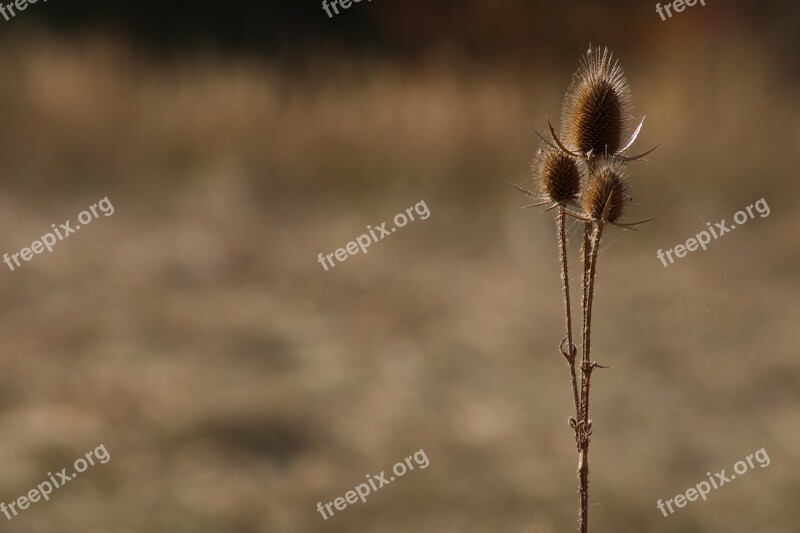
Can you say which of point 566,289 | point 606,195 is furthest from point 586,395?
point 606,195

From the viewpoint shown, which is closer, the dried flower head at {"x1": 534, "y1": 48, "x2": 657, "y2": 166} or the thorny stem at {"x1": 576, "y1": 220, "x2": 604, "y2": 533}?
the thorny stem at {"x1": 576, "y1": 220, "x2": 604, "y2": 533}

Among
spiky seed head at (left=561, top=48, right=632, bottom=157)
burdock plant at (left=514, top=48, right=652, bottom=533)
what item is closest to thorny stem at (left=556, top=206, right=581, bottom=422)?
burdock plant at (left=514, top=48, right=652, bottom=533)

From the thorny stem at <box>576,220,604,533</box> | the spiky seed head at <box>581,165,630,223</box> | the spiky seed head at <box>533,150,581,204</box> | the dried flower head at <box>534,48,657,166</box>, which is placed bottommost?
the thorny stem at <box>576,220,604,533</box>

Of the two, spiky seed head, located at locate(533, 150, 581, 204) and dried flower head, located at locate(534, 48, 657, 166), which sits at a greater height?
dried flower head, located at locate(534, 48, 657, 166)

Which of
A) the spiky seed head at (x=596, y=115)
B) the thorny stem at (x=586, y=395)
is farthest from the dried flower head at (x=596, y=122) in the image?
the thorny stem at (x=586, y=395)

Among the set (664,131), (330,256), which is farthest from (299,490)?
(664,131)

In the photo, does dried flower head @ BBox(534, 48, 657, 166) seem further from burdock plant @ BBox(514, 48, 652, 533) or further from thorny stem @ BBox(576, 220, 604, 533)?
thorny stem @ BBox(576, 220, 604, 533)

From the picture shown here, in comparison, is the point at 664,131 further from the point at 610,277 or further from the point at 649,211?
the point at 610,277

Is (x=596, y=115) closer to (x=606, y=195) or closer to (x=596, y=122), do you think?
(x=596, y=122)
